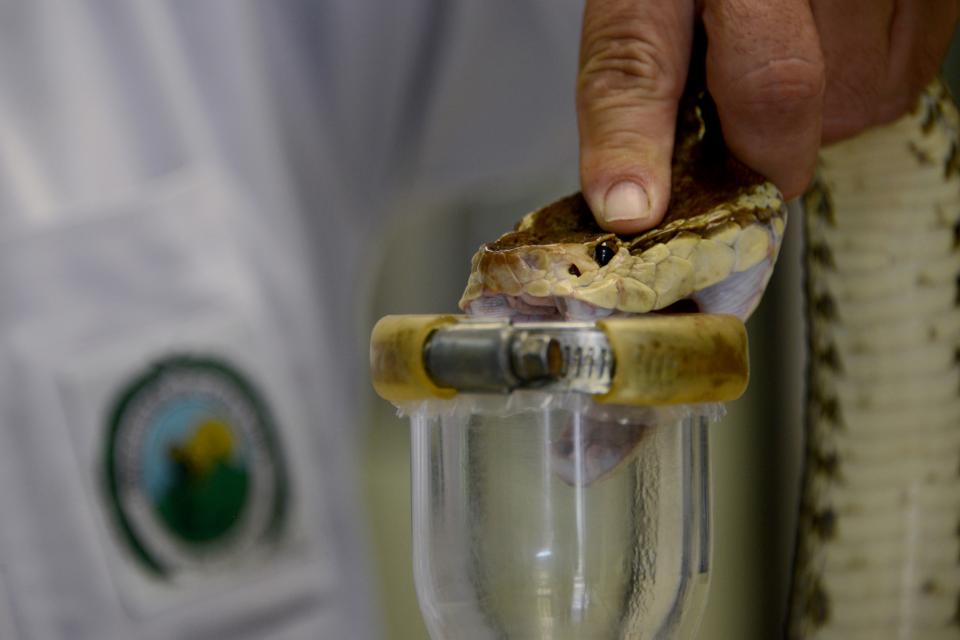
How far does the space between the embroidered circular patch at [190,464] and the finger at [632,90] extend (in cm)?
38

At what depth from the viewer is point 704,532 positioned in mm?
241

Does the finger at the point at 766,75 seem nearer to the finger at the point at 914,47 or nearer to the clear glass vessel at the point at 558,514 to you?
the finger at the point at 914,47

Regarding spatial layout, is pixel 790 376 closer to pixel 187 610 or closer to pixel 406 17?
pixel 406 17

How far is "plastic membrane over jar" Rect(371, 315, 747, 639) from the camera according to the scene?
0.21 metres

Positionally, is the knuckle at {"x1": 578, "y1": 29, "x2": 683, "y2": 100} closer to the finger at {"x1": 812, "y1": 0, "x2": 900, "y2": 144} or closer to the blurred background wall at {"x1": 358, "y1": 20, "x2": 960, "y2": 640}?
the finger at {"x1": 812, "y1": 0, "x2": 900, "y2": 144}

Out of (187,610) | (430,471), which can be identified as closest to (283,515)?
(187,610)

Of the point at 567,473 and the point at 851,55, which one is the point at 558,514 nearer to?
the point at 567,473

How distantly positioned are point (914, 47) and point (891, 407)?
180 millimetres

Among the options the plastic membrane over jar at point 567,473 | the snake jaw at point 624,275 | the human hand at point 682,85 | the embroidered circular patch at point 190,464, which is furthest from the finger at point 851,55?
the embroidered circular patch at point 190,464

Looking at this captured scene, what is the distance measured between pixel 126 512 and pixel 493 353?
58 centimetres

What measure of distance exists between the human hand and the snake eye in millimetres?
28

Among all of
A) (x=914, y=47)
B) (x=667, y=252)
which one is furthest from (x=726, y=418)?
(x=667, y=252)

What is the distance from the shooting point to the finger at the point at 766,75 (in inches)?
16.7

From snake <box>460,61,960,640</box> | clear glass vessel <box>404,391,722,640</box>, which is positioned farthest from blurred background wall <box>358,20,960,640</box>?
clear glass vessel <box>404,391,722,640</box>
